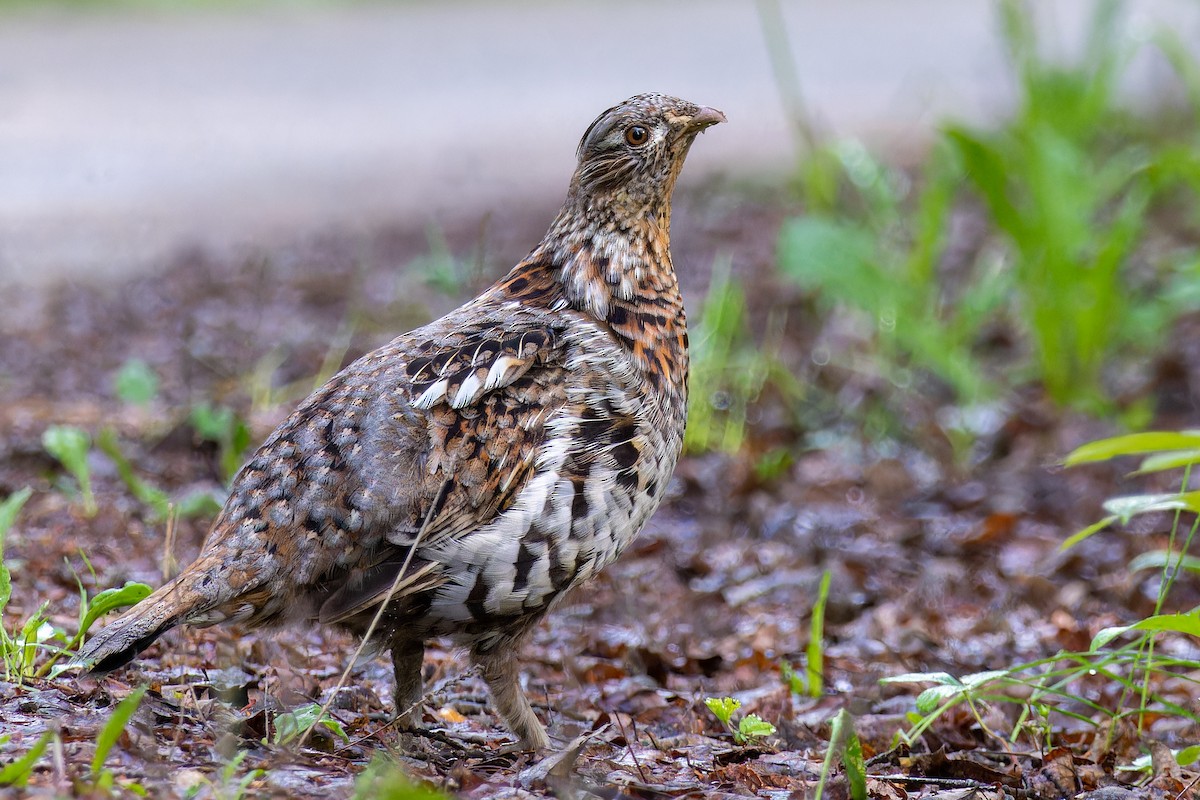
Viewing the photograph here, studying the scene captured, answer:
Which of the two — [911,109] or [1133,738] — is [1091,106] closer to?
[1133,738]

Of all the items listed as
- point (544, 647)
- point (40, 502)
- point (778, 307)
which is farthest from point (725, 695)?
point (778, 307)

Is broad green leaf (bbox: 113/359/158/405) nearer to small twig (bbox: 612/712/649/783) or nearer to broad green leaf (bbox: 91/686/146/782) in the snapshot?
small twig (bbox: 612/712/649/783)

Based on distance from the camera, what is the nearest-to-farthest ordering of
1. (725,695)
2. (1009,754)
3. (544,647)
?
(1009,754) < (725,695) < (544,647)

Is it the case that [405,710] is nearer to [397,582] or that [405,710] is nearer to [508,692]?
[508,692]

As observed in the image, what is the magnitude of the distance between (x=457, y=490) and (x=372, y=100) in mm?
10536

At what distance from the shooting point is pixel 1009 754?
3.80 meters

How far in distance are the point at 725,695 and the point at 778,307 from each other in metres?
3.82

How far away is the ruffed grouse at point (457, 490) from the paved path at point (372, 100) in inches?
169

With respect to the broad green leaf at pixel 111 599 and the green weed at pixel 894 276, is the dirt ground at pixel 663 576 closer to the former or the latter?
the broad green leaf at pixel 111 599

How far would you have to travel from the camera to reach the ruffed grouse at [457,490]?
3.46m

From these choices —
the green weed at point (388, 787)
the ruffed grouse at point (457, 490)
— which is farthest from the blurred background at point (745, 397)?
the ruffed grouse at point (457, 490)

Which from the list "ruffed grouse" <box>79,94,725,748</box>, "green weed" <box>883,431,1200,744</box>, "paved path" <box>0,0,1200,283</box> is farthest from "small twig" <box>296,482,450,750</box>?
"paved path" <box>0,0,1200,283</box>

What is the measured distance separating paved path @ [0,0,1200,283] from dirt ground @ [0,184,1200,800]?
1.29m

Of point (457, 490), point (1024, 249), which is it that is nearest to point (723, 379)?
point (1024, 249)
